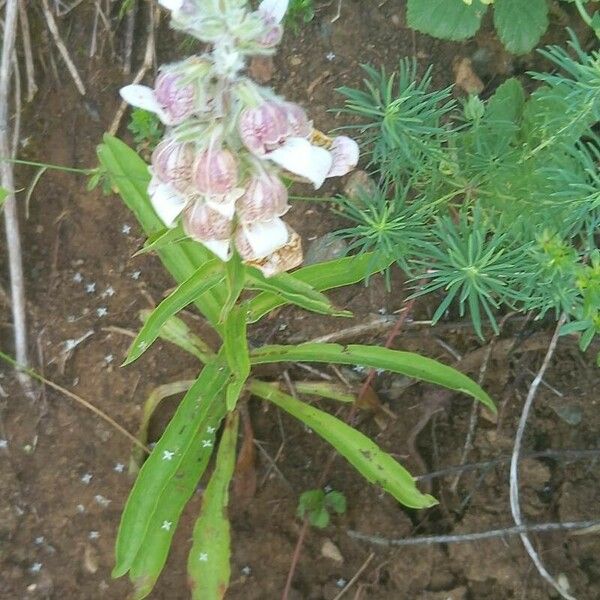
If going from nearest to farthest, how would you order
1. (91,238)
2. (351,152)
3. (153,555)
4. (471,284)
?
(351,152) → (471,284) → (153,555) → (91,238)

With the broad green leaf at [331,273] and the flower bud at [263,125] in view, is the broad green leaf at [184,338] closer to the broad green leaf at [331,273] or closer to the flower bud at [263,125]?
the broad green leaf at [331,273]

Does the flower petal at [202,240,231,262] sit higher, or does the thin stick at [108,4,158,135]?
the flower petal at [202,240,231,262]

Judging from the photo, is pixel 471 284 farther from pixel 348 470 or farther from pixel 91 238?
pixel 91 238

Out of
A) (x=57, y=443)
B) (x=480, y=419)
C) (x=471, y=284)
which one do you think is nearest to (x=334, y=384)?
(x=480, y=419)

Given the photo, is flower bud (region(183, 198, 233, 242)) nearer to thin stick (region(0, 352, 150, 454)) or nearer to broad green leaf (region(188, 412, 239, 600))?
broad green leaf (region(188, 412, 239, 600))

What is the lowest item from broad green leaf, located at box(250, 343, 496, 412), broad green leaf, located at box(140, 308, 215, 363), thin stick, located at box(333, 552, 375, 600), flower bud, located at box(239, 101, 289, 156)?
thin stick, located at box(333, 552, 375, 600)

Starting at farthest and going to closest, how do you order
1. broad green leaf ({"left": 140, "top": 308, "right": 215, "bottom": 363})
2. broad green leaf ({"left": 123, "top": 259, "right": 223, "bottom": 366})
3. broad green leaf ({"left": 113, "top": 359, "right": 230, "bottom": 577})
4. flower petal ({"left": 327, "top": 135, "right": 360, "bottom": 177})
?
broad green leaf ({"left": 140, "top": 308, "right": 215, "bottom": 363})
broad green leaf ({"left": 113, "top": 359, "right": 230, "bottom": 577})
broad green leaf ({"left": 123, "top": 259, "right": 223, "bottom": 366})
flower petal ({"left": 327, "top": 135, "right": 360, "bottom": 177})

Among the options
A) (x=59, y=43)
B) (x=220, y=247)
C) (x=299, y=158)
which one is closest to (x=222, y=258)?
(x=220, y=247)

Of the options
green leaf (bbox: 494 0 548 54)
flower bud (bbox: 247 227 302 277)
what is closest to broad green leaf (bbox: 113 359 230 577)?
flower bud (bbox: 247 227 302 277)
